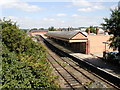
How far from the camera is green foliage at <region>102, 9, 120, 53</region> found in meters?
13.0

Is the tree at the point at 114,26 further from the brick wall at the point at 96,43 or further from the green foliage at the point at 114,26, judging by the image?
the brick wall at the point at 96,43

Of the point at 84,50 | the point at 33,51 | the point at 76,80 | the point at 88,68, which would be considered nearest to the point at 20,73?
the point at 33,51

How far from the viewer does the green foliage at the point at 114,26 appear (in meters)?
13.0

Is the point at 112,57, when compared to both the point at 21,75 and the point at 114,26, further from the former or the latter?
the point at 21,75

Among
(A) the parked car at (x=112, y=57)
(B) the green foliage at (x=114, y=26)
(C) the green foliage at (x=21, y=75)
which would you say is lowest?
(A) the parked car at (x=112, y=57)

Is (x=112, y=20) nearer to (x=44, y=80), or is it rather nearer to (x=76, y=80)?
(x=76, y=80)

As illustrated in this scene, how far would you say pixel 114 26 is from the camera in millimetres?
13766

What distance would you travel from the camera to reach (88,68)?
15070 millimetres

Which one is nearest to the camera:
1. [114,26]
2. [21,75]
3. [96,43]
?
[21,75]

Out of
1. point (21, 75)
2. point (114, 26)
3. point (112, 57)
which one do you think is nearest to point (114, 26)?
point (114, 26)

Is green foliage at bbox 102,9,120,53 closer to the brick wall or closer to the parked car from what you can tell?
the parked car

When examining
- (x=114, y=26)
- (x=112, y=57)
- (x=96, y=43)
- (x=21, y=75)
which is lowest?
(x=112, y=57)

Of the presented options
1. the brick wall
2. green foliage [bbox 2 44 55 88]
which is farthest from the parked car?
green foliage [bbox 2 44 55 88]

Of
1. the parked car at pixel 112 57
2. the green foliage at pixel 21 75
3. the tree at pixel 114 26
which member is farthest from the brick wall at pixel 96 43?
the green foliage at pixel 21 75
